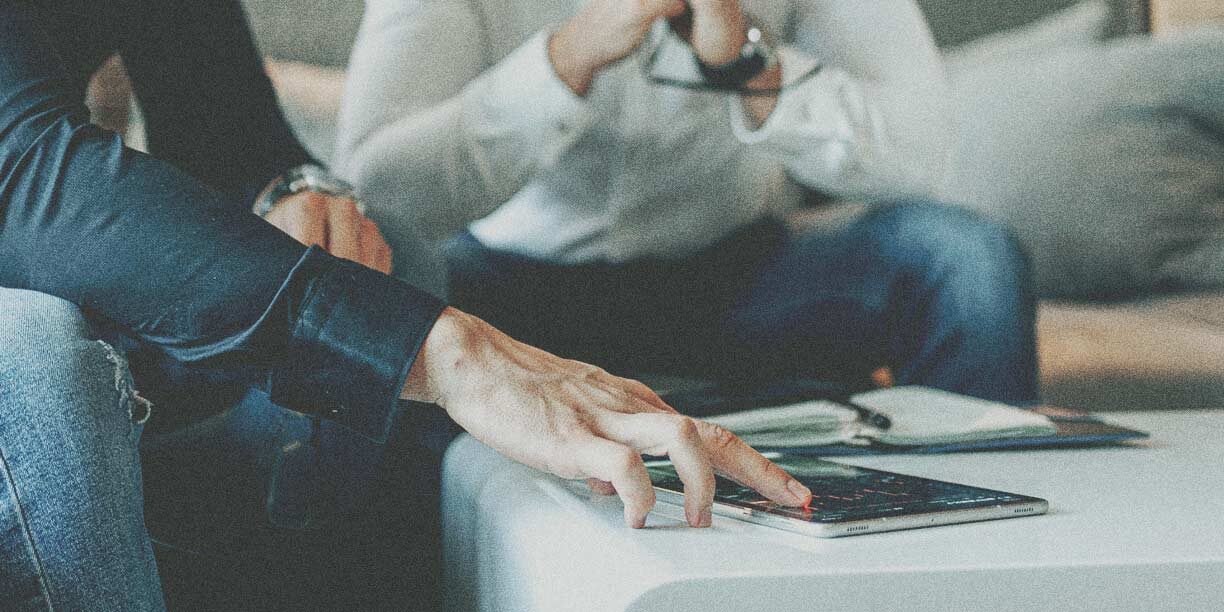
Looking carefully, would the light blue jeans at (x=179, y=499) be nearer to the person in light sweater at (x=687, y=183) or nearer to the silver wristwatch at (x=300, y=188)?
the silver wristwatch at (x=300, y=188)

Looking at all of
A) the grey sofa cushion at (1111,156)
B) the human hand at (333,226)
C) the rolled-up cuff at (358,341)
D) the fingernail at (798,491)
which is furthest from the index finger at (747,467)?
the grey sofa cushion at (1111,156)

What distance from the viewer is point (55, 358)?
52cm

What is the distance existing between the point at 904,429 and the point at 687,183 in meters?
0.56

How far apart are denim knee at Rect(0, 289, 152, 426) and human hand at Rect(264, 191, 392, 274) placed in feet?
0.79

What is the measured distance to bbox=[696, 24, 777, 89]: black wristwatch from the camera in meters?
1.16

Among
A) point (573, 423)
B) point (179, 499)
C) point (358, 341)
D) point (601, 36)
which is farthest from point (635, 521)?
point (601, 36)

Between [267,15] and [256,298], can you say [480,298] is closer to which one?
[267,15]

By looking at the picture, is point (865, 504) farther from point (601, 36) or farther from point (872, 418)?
point (601, 36)

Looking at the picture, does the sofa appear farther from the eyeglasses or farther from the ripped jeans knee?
the ripped jeans knee

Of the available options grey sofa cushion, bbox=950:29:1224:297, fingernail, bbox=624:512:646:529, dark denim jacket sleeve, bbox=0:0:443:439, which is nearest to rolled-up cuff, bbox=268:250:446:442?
dark denim jacket sleeve, bbox=0:0:443:439

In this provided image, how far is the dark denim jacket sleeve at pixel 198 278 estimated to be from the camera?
0.55 m

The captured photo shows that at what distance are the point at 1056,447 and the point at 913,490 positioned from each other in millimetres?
254

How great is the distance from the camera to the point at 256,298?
1.83ft

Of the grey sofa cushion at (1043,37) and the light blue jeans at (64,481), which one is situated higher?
the grey sofa cushion at (1043,37)
